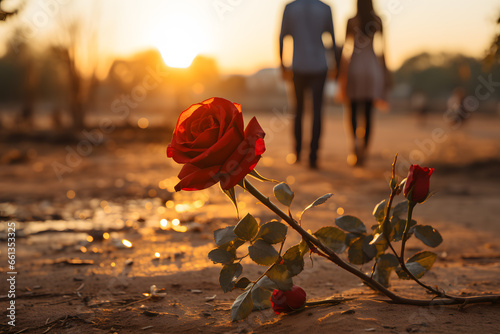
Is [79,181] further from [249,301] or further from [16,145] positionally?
[16,145]

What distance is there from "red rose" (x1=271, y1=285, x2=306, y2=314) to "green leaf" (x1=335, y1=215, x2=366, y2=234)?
258 millimetres

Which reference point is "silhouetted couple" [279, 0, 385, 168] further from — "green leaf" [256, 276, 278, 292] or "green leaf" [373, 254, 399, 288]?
"green leaf" [256, 276, 278, 292]

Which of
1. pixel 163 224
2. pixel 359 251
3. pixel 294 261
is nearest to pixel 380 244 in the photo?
pixel 359 251

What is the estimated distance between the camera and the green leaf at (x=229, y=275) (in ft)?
4.76

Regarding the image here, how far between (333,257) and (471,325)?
445mm

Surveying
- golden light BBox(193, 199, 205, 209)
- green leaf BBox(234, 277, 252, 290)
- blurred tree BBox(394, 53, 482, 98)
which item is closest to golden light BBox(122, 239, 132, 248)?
golden light BBox(193, 199, 205, 209)

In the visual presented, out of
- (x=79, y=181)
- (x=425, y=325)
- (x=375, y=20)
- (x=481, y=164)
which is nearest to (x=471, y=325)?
(x=425, y=325)

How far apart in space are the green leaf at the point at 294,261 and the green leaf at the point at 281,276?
1 cm

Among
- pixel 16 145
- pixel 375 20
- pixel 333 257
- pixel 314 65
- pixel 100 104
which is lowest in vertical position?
pixel 333 257

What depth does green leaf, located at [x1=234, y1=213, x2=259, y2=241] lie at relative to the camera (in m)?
1.42

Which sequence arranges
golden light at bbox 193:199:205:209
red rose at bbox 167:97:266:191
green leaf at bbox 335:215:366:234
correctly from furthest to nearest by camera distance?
1. golden light at bbox 193:199:205:209
2. green leaf at bbox 335:215:366:234
3. red rose at bbox 167:97:266:191

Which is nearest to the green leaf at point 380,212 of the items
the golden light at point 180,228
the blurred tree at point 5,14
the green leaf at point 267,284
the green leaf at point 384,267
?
the green leaf at point 384,267

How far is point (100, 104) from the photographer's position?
41.4m

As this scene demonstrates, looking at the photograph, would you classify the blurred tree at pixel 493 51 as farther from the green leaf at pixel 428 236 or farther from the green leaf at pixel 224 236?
the green leaf at pixel 224 236
